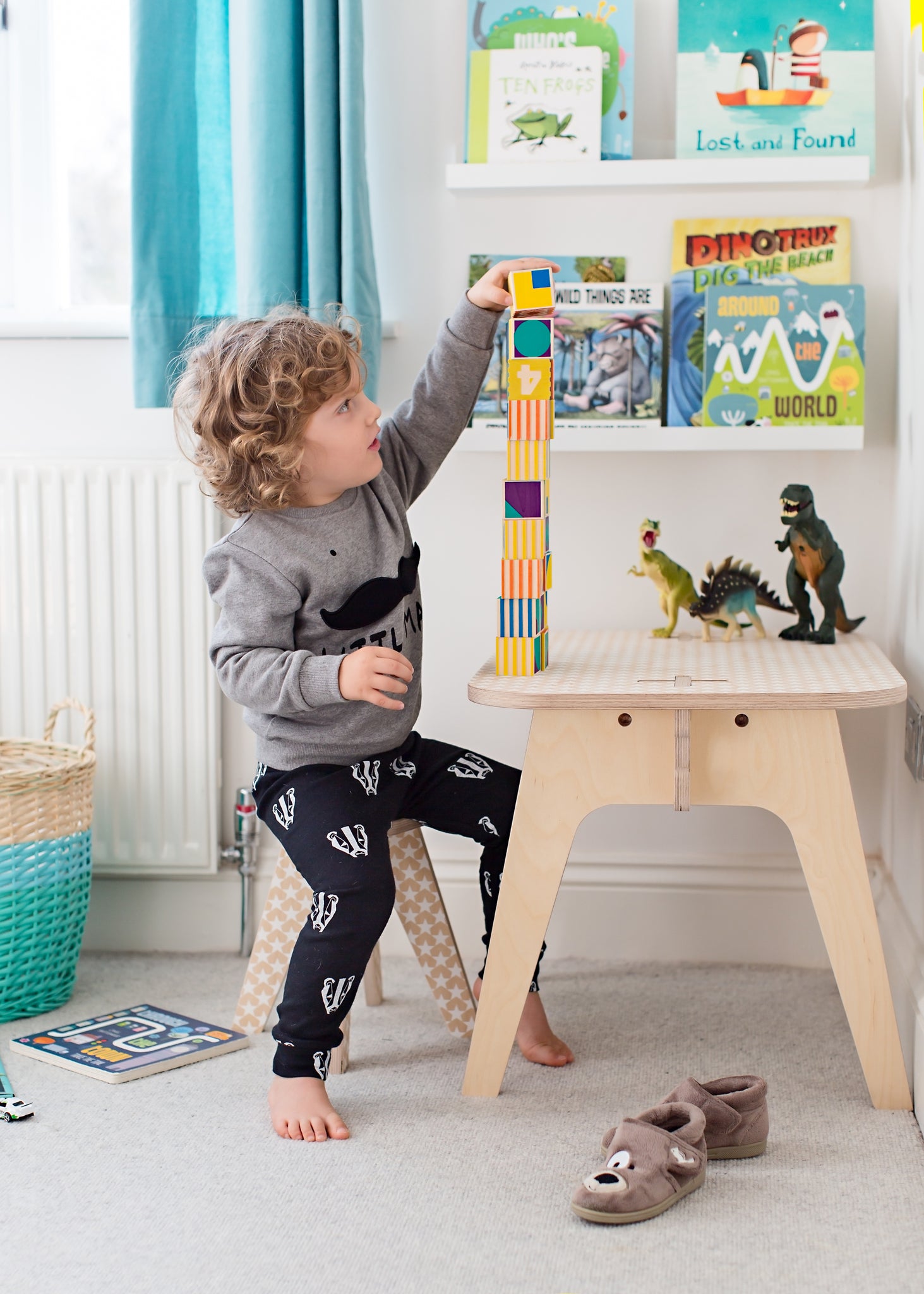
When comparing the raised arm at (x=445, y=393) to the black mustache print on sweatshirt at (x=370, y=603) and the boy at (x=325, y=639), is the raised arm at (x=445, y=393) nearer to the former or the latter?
the boy at (x=325, y=639)

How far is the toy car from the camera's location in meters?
1.22

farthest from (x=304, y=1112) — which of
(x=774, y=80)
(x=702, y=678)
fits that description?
(x=774, y=80)

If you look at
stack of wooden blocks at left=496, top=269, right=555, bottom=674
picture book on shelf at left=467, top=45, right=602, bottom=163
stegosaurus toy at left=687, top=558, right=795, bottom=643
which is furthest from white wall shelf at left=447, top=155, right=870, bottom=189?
stegosaurus toy at left=687, top=558, right=795, bottom=643

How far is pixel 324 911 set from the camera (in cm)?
121

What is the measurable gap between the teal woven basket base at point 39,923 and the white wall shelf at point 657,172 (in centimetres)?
99

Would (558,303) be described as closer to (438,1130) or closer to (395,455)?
(395,455)

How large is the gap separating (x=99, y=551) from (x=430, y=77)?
0.78 meters

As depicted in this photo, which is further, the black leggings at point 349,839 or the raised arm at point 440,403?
the raised arm at point 440,403

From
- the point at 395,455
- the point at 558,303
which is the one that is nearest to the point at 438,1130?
the point at 395,455

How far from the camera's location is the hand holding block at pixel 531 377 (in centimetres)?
124

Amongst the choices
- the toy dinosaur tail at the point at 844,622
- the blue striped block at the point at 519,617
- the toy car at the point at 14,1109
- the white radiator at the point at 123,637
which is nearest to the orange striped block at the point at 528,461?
the blue striped block at the point at 519,617

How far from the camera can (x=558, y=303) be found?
1.58 meters

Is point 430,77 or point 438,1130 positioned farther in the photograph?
point 430,77

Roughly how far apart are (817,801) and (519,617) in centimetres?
35
